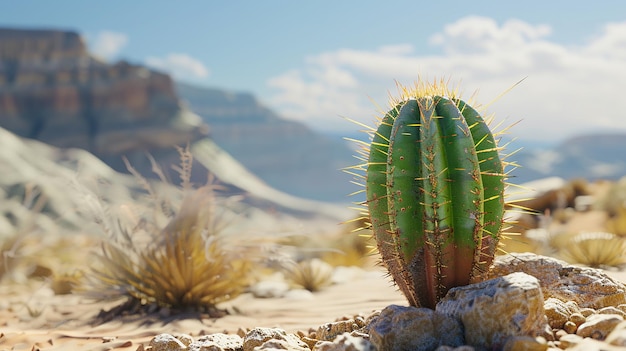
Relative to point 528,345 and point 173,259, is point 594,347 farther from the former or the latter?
point 173,259

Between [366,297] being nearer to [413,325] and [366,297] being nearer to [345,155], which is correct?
[413,325]

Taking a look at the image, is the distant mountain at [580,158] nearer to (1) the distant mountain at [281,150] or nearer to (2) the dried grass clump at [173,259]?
(1) the distant mountain at [281,150]

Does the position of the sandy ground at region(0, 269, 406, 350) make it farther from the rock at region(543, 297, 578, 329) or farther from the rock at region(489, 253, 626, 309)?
the rock at region(543, 297, 578, 329)

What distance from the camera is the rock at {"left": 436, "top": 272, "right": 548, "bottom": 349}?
302cm

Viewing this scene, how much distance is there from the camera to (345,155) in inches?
6275

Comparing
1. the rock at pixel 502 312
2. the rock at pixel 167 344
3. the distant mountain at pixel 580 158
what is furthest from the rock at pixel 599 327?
the distant mountain at pixel 580 158

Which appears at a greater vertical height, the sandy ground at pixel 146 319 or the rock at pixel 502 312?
the rock at pixel 502 312

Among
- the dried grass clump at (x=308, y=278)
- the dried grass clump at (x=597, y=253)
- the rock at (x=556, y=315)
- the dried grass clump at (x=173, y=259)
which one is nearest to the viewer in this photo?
the rock at (x=556, y=315)

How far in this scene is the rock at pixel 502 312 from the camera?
9.91 ft

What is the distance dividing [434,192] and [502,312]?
726 millimetres

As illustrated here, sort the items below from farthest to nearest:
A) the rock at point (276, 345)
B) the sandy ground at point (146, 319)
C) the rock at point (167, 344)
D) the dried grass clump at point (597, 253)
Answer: the dried grass clump at point (597, 253), the sandy ground at point (146, 319), the rock at point (167, 344), the rock at point (276, 345)

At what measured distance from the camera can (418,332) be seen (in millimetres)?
3230

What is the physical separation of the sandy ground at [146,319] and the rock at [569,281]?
92 cm

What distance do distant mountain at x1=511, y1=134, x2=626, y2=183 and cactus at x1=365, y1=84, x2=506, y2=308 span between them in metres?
157
